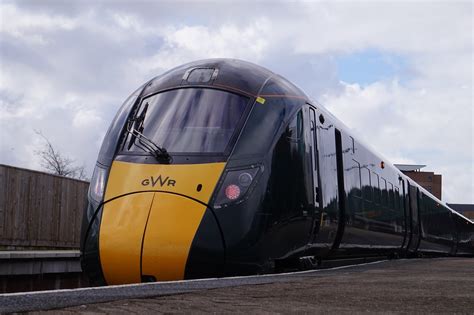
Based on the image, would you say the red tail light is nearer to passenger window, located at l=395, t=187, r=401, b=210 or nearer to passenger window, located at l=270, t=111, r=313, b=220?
passenger window, located at l=270, t=111, r=313, b=220

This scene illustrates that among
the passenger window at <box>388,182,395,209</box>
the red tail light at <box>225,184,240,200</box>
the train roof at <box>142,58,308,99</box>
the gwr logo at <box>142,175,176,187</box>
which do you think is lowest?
the red tail light at <box>225,184,240,200</box>

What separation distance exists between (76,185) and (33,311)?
47.8 feet

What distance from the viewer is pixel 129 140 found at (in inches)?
353

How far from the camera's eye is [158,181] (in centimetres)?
806

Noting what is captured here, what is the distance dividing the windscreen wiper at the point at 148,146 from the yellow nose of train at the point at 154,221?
0.74ft

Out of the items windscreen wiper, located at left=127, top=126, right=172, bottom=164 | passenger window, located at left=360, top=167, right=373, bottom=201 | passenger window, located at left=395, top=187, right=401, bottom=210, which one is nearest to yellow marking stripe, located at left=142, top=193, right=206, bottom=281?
windscreen wiper, located at left=127, top=126, right=172, bottom=164

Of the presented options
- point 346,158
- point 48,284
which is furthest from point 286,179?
point 48,284

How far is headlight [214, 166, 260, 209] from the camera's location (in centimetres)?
795

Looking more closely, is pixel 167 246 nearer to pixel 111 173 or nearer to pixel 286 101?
pixel 111 173

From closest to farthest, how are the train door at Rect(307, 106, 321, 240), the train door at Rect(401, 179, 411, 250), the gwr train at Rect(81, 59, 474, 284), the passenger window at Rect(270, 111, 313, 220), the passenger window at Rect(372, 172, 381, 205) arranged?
the gwr train at Rect(81, 59, 474, 284) → the passenger window at Rect(270, 111, 313, 220) → the train door at Rect(307, 106, 321, 240) → the passenger window at Rect(372, 172, 381, 205) → the train door at Rect(401, 179, 411, 250)

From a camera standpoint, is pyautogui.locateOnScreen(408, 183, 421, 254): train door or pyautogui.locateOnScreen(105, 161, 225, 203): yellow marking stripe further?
pyautogui.locateOnScreen(408, 183, 421, 254): train door

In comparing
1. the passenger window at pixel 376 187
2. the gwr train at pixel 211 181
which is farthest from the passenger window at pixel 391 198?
the gwr train at pixel 211 181

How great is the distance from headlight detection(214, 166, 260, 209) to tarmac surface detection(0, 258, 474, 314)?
147cm

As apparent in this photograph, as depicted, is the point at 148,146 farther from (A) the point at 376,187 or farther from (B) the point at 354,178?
(A) the point at 376,187
